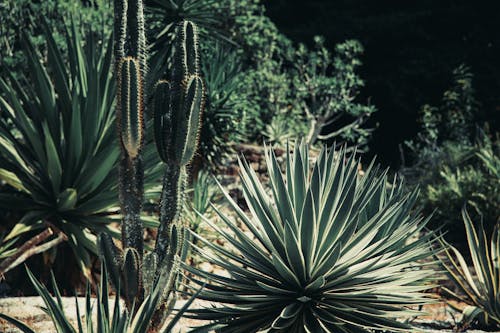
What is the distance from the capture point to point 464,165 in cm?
1138

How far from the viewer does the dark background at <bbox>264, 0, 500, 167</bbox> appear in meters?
14.3

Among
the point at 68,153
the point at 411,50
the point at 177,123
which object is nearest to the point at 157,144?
the point at 177,123

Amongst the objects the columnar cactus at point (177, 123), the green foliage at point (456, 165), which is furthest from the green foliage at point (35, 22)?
the columnar cactus at point (177, 123)

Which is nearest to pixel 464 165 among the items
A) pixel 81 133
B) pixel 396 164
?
pixel 396 164

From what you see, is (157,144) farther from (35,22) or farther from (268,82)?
(268,82)

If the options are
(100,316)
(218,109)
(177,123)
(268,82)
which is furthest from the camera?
(268,82)

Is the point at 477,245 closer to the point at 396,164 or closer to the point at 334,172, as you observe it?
the point at 334,172

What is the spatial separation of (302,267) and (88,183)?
2831 millimetres

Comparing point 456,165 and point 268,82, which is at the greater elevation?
point 268,82

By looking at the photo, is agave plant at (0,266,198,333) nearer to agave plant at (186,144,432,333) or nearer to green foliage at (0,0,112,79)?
agave plant at (186,144,432,333)

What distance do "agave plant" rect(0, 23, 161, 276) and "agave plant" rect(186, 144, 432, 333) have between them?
2243mm

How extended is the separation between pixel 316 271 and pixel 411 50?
11.8 m

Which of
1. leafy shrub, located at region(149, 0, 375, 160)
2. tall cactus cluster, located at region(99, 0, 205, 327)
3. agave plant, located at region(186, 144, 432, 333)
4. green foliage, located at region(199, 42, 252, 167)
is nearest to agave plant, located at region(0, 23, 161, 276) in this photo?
tall cactus cluster, located at region(99, 0, 205, 327)

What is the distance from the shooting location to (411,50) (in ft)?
48.6
